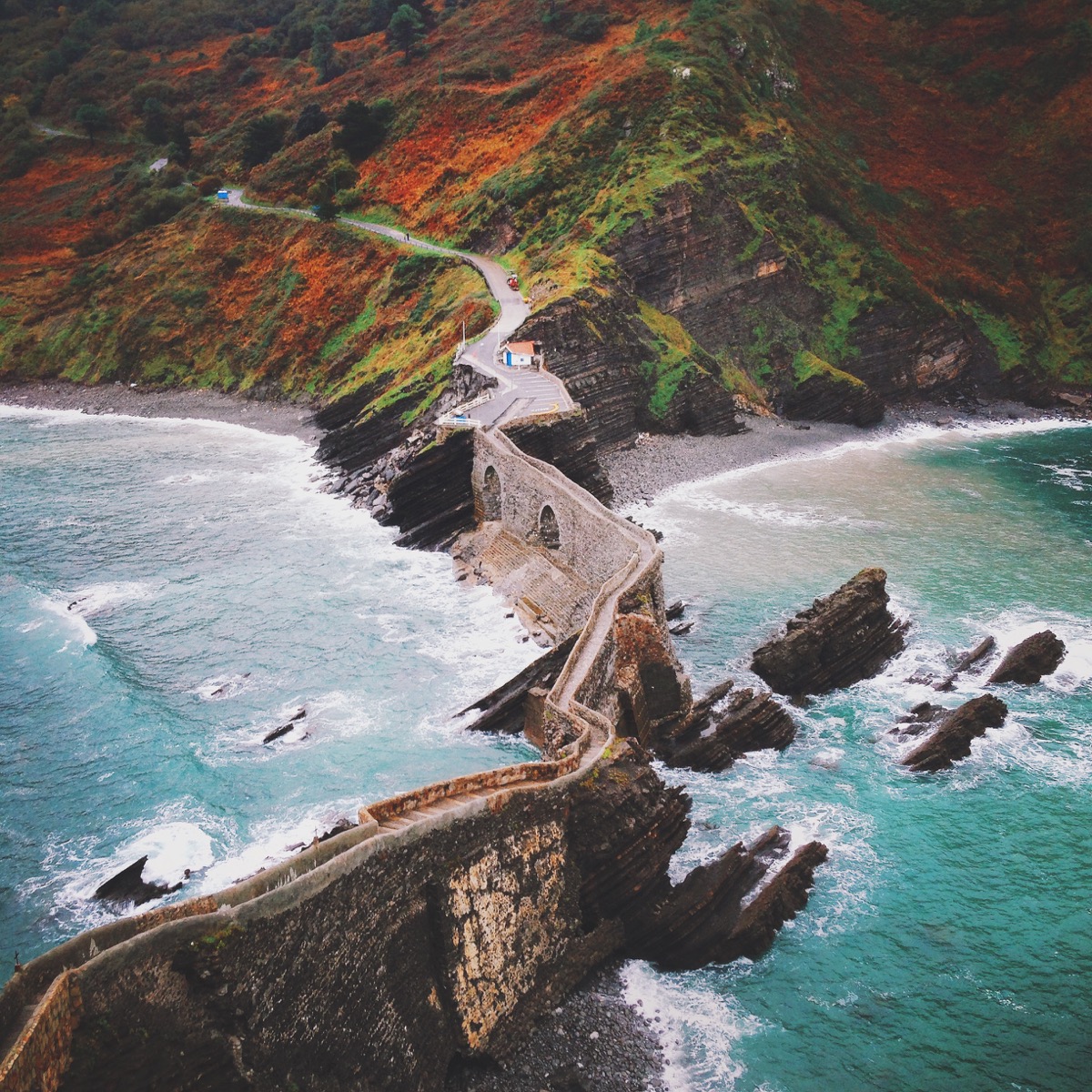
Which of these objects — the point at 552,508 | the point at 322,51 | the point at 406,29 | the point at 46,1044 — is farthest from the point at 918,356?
the point at 322,51

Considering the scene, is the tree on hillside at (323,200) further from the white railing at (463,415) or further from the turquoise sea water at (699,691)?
the white railing at (463,415)

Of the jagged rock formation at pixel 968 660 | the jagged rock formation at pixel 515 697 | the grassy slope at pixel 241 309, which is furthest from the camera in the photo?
the grassy slope at pixel 241 309

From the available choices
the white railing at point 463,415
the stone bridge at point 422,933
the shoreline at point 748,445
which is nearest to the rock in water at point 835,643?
the stone bridge at point 422,933

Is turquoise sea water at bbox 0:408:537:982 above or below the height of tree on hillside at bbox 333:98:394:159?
below

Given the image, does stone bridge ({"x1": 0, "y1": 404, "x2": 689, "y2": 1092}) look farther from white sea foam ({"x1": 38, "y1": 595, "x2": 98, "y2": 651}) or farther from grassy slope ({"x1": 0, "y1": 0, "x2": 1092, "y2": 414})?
grassy slope ({"x1": 0, "y1": 0, "x2": 1092, "y2": 414})

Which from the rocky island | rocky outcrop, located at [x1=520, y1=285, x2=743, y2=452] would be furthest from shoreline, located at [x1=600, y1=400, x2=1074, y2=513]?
rocky outcrop, located at [x1=520, y1=285, x2=743, y2=452]

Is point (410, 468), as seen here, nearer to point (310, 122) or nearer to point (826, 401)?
point (826, 401)
